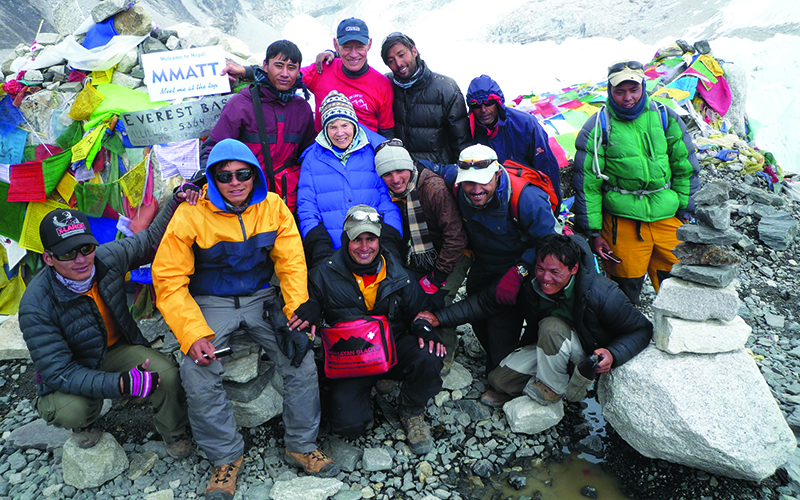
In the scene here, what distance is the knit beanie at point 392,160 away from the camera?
4.47 meters

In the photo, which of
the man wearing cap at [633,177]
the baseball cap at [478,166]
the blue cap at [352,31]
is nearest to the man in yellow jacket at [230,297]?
the baseball cap at [478,166]

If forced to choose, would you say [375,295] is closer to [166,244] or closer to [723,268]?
[166,244]

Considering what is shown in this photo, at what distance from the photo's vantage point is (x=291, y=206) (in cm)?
506

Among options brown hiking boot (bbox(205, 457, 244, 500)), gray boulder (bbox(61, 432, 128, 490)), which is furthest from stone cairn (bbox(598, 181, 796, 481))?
gray boulder (bbox(61, 432, 128, 490))

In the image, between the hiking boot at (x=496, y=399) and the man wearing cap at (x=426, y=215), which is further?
the hiking boot at (x=496, y=399)

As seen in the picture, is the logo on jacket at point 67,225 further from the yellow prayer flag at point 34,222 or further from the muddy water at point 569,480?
the muddy water at point 569,480

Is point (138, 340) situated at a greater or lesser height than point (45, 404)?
greater

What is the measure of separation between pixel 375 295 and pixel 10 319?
17.8 feet

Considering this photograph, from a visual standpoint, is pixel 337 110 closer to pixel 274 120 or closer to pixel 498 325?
pixel 274 120

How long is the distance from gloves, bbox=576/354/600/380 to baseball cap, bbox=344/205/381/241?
203 cm

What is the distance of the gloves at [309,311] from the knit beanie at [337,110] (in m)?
1.70

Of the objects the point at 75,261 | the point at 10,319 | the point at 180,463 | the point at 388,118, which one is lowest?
the point at 180,463

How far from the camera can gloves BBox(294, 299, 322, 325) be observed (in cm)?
411

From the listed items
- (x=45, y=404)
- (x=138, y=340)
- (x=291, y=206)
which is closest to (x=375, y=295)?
(x=291, y=206)
